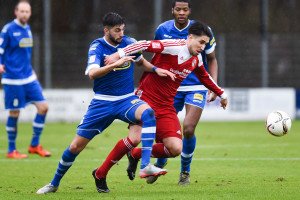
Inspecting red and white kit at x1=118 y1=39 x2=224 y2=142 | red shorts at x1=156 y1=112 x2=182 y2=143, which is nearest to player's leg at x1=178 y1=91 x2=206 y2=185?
red and white kit at x1=118 y1=39 x2=224 y2=142

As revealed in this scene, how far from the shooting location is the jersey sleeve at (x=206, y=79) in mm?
9891

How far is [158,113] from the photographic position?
32.0 feet

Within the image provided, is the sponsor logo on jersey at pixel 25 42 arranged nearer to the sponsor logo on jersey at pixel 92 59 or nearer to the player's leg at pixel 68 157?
the player's leg at pixel 68 157

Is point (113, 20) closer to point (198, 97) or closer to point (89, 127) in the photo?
point (89, 127)

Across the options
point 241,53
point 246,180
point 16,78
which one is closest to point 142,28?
point 241,53

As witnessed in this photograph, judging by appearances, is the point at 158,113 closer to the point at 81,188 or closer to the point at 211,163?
the point at 81,188

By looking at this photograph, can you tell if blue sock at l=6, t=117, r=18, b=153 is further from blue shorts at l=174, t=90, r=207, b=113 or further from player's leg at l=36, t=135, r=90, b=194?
player's leg at l=36, t=135, r=90, b=194

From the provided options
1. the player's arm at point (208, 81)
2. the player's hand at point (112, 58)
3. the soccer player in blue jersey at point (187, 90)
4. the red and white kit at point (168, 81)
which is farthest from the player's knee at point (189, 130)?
the player's hand at point (112, 58)

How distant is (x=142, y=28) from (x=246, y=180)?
1906 cm

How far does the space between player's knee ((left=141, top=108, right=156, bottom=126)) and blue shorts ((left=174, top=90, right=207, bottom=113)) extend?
1.51 meters

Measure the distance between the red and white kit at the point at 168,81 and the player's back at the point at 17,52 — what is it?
4.57m

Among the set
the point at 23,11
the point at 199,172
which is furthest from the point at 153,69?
the point at 23,11

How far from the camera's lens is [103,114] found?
9258 mm

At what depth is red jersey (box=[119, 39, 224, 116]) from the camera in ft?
31.4
